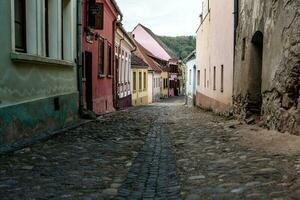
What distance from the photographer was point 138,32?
6419cm

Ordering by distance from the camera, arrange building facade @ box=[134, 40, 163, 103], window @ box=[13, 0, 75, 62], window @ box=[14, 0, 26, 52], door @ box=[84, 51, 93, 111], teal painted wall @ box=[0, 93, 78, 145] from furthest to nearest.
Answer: building facade @ box=[134, 40, 163, 103], door @ box=[84, 51, 93, 111], window @ box=[13, 0, 75, 62], window @ box=[14, 0, 26, 52], teal painted wall @ box=[0, 93, 78, 145]

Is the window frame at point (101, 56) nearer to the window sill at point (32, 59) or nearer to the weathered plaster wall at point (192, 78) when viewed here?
the window sill at point (32, 59)

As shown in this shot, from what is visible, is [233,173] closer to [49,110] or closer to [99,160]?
[99,160]

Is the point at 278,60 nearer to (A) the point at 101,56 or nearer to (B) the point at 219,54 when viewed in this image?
(B) the point at 219,54

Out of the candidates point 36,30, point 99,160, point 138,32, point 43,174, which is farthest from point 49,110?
point 138,32

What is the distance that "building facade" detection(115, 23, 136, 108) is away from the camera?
81.4ft

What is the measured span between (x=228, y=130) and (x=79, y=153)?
423 centimetres

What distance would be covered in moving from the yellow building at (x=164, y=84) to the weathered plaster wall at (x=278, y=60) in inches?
2074

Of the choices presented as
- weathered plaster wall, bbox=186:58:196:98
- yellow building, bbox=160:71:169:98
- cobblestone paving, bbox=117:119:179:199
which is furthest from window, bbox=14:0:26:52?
yellow building, bbox=160:71:169:98

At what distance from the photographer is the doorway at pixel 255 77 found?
1114 centimetres

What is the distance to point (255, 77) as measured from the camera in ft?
36.8

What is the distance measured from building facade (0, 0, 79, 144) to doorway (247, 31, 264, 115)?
4.41m

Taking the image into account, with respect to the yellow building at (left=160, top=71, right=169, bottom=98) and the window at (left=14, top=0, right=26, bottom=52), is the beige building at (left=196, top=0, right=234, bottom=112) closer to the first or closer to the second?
the window at (left=14, top=0, right=26, bottom=52)

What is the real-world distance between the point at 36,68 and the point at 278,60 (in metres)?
4.51
